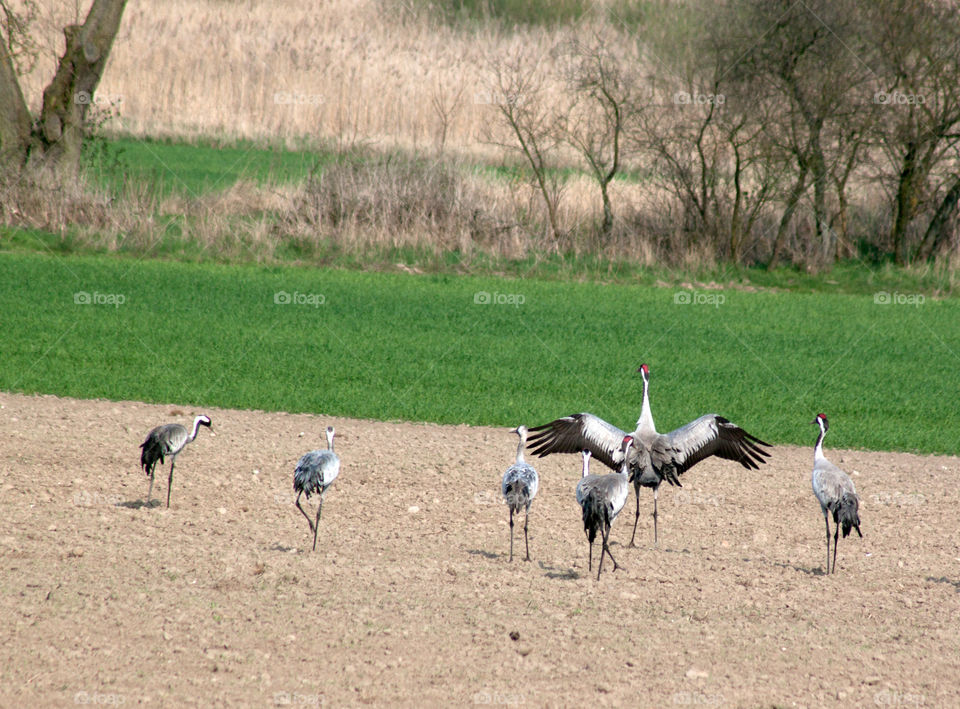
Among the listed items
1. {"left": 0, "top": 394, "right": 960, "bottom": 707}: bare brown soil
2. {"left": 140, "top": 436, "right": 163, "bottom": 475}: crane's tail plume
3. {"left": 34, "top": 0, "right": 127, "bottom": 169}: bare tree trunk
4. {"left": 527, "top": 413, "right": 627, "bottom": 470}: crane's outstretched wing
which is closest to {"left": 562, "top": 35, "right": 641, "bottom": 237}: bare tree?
{"left": 34, "top": 0, "right": 127, "bottom": 169}: bare tree trunk

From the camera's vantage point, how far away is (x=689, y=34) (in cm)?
2645

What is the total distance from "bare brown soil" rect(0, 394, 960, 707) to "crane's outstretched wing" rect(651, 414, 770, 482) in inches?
24.9

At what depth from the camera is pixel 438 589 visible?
7.23 meters

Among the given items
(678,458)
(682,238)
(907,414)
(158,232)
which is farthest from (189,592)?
(682,238)

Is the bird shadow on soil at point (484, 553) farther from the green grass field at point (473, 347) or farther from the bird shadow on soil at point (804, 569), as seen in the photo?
the green grass field at point (473, 347)

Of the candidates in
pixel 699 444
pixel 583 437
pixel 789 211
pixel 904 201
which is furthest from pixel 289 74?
pixel 699 444

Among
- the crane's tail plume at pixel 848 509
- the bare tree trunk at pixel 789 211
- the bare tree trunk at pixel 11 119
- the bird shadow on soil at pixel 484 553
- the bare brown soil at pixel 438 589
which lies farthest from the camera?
the bare tree trunk at pixel 11 119

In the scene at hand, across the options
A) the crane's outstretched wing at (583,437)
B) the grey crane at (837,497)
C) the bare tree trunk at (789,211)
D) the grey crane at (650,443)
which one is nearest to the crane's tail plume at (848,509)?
the grey crane at (837,497)

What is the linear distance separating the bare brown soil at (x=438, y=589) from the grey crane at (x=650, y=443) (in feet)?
2.01

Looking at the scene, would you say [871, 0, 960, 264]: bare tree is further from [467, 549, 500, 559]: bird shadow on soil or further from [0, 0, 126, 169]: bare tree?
Answer: [467, 549, 500, 559]: bird shadow on soil

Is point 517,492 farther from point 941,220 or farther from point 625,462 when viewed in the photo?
point 941,220

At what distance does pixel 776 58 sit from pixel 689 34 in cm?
417

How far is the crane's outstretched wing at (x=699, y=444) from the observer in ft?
27.3

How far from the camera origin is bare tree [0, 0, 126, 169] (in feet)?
80.8
